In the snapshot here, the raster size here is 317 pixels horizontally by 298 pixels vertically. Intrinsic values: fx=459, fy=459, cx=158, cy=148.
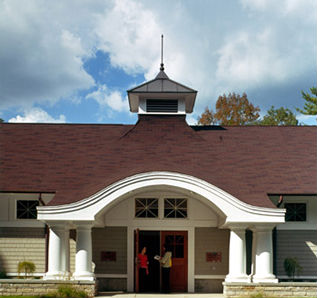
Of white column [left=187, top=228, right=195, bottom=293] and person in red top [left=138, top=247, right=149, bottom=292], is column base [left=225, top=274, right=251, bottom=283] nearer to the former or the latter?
white column [left=187, top=228, right=195, bottom=293]

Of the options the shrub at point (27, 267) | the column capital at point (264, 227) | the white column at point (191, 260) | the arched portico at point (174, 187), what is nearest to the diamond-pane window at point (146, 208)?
the white column at point (191, 260)

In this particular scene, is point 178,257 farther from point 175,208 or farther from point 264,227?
point 264,227

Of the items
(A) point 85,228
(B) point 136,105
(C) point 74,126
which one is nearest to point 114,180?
(A) point 85,228

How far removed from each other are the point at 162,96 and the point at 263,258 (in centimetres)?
787

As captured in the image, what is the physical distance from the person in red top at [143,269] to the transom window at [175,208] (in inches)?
→ 58.5

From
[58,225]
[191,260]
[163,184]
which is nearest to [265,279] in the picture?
[191,260]

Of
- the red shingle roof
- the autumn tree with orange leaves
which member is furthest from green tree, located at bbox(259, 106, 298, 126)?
the red shingle roof

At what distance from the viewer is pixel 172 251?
15570 mm

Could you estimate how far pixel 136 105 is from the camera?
2012 centimetres

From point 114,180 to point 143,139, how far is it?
397 centimetres

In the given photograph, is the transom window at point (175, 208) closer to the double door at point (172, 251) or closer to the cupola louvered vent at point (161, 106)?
the double door at point (172, 251)

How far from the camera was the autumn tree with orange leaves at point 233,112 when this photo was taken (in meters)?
40.1

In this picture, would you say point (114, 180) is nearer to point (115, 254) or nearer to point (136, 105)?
point (115, 254)

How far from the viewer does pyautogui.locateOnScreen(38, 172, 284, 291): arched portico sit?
43.6 feet
